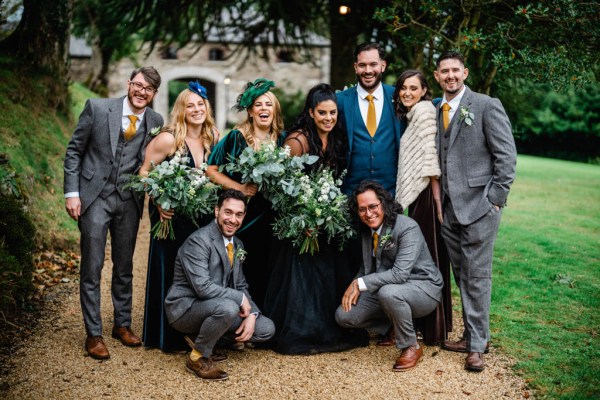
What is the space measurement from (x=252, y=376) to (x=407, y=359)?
1.17 m

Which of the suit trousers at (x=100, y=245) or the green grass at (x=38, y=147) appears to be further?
the green grass at (x=38, y=147)

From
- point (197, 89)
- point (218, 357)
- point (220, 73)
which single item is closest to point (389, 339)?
point (218, 357)

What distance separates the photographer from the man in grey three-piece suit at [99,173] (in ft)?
16.1

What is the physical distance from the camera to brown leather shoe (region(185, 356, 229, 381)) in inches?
177

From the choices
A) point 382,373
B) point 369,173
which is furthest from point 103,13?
point 382,373

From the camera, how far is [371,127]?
5273mm

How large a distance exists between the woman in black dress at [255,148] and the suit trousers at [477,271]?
1564mm

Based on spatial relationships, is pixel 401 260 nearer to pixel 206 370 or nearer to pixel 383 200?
pixel 383 200

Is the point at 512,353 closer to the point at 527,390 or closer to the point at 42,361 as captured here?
the point at 527,390

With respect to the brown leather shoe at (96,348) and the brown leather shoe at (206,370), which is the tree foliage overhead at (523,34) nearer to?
the brown leather shoe at (206,370)

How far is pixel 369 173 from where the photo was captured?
5273 millimetres

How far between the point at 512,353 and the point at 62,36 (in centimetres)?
982

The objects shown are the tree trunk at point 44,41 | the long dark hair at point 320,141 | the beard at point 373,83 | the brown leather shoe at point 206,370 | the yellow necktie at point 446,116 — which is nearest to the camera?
the brown leather shoe at point 206,370

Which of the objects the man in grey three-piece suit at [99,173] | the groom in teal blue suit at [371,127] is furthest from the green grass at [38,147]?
the groom in teal blue suit at [371,127]
